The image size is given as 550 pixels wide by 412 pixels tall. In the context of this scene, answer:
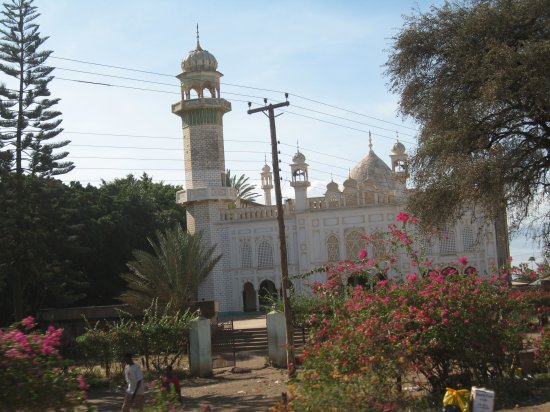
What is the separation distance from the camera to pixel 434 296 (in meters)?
11.0

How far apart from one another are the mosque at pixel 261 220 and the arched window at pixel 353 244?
5cm

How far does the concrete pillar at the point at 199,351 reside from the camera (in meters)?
19.8

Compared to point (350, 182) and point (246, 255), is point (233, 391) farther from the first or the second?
point (350, 182)

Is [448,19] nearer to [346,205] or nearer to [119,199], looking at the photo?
[346,205]

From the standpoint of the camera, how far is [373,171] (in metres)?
38.2

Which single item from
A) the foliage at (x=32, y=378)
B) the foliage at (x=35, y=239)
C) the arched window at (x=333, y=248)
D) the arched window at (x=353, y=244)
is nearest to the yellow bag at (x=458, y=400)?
the foliage at (x=32, y=378)

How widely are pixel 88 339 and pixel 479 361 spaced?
461 inches

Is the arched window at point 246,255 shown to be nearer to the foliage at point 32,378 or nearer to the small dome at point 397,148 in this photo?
the small dome at point 397,148

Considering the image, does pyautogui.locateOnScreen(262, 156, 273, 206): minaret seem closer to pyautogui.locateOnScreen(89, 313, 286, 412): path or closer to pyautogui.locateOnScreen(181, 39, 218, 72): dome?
pyautogui.locateOnScreen(181, 39, 218, 72): dome

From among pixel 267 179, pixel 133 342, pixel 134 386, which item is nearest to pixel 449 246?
pixel 267 179

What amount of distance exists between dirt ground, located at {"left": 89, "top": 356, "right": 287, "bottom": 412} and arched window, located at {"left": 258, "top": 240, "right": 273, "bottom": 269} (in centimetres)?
1411

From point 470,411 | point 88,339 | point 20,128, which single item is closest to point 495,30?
point 470,411

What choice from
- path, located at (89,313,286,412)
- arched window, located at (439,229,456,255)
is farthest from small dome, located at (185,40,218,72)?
path, located at (89,313,286,412)

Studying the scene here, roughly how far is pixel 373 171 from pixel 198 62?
10.7m
